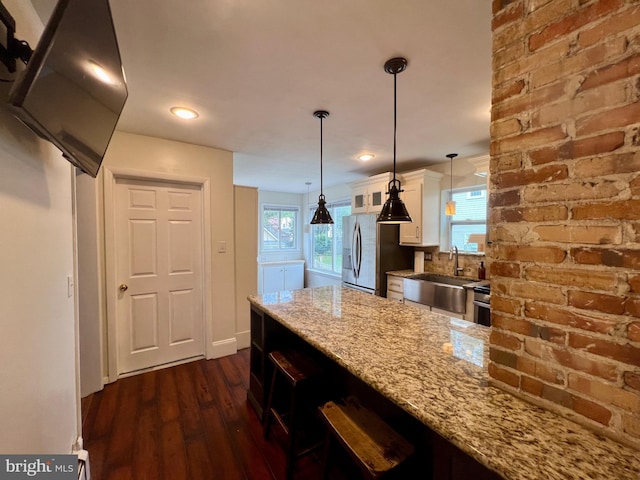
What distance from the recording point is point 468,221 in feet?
11.4

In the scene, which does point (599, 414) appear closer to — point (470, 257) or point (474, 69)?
point (474, 69)

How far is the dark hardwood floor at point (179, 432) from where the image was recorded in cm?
161

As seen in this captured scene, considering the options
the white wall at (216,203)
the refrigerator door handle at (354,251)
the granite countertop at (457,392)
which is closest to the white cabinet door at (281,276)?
the refrigerator door handle at (354,251)

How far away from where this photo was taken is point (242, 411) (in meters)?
2.15

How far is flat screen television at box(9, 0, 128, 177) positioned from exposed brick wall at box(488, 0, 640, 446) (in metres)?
1.28

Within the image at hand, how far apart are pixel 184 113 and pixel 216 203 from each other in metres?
1.06

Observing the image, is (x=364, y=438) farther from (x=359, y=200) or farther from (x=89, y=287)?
(x=359, y=200)

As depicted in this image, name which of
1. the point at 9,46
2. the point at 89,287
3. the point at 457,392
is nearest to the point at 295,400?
the point at 457,392

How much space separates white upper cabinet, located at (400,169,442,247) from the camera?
3.54 metres

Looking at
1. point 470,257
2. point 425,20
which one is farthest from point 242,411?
point 470,257

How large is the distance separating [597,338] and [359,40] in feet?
5.00

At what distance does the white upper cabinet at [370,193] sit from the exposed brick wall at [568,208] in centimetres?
287

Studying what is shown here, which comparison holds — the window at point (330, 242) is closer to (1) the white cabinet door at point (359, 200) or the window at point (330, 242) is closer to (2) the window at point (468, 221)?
(1) the white cabinet door at point (359, 200)

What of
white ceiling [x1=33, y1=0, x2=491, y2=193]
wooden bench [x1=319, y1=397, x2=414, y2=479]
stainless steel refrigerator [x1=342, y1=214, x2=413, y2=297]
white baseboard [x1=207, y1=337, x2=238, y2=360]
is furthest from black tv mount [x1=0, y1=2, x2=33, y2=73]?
stainless steel refrigerator [x1=342, y1=214, x2=413, y2=297]
